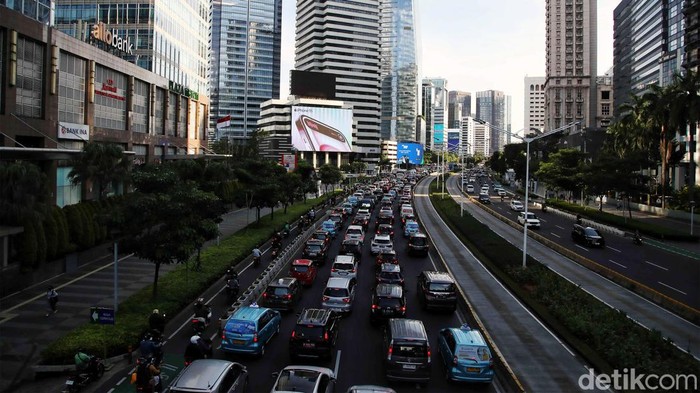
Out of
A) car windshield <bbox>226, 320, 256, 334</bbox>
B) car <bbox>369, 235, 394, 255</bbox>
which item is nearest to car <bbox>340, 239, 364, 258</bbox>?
car <bbox>369, 235, 394, 255</bbox>

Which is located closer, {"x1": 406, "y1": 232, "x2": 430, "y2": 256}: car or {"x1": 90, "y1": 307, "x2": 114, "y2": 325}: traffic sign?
{"x1": 90, "y1": 307, "x2": 114, "y2": 325}: traffic sign

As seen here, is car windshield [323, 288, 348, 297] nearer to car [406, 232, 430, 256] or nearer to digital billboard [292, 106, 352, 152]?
car [406, 232, 430, 256]

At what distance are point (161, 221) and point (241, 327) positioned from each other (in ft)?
32.6

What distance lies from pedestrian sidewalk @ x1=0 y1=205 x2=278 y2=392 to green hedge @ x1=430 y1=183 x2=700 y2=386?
19.6m

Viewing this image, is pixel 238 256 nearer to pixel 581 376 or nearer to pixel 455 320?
pixel 455 320

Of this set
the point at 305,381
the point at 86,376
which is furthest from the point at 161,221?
the point at 305,381

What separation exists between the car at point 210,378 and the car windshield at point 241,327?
130 inches

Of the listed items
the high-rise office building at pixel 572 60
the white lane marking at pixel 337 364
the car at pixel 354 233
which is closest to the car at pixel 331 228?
the car at pixel 354 233

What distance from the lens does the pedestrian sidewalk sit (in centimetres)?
1942

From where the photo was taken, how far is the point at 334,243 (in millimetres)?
48750

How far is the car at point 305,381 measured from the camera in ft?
47.9

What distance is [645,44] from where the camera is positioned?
138625 mm

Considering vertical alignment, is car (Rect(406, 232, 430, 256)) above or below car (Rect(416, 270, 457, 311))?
above

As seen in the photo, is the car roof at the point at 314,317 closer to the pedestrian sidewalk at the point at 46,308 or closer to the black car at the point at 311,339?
the black car at the point at 311,339
